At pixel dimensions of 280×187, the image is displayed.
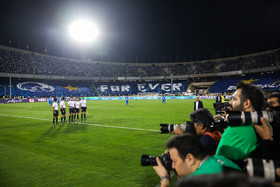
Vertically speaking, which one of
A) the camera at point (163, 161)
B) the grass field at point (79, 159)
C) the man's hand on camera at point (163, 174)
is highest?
the camera at point (163, 161)

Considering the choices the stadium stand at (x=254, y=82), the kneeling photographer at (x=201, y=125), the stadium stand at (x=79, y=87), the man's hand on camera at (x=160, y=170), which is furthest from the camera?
the stadium stand at (x=79, y=87)

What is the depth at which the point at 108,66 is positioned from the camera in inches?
3233

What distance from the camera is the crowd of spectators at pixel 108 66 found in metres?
55.8

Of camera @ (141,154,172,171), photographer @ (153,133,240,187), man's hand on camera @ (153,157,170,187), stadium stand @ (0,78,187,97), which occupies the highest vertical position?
stadium stand @ (0,78,187,97)

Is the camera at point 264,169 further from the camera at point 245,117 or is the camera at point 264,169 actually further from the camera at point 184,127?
the camera at point 184,127

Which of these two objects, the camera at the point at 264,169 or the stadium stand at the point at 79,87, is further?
the stadium stand at the point at 79,87

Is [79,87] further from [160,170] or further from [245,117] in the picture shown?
[245,117]

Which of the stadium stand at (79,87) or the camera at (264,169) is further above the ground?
the stadium stand at (79,87)

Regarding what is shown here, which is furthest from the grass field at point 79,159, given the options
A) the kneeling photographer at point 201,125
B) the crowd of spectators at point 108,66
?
the crowd of spectators at point 108,66

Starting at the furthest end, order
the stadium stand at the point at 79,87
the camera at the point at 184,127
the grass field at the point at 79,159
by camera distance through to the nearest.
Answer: the stadium stand at the point at 79,87 < the grass field at the point at 79,159 < the camera at the point at 184,127

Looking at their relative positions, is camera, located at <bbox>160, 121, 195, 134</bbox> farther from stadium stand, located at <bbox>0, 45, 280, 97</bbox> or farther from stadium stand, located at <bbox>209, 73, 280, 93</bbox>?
stadium stand, located at <bbox>0, 45, 280, 97</bbox>

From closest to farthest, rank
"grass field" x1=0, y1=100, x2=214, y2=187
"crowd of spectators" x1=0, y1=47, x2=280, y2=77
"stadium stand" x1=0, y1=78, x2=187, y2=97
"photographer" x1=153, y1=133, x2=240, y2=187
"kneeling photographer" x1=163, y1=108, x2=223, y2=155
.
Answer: "photographer" x1=153, y1=133, x2=240, y2=187
"kneeling photographer" x1=163, y1=108, x2=223, y2=155
"grass field" x1=0, y1=100, x2=214, y2=187
"stadium stand" x1=0, y1=78, x2=187, y2=97
"crowd of spectators" x1=0, y1=47, x2=280, y2=77

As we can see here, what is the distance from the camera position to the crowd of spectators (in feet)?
183

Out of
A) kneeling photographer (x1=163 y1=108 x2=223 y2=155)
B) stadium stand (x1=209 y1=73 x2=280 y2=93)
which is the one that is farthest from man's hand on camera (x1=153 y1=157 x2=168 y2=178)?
stadium stand (x1=209 y1=73 x2=280 y2=93)
